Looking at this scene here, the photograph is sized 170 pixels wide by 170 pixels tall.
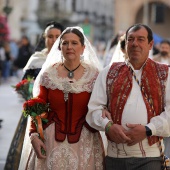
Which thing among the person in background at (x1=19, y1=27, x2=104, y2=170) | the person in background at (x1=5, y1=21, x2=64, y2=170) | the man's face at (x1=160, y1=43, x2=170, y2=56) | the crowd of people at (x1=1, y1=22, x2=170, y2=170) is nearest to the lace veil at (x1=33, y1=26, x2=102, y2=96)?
the crowd of people at (x1=1, y1=22, x2=170, y2=170)

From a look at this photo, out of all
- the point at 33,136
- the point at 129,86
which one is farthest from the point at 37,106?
the point at 129,86

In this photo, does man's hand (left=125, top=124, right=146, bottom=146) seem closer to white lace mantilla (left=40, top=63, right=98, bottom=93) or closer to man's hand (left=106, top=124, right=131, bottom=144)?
man's hand (left=106, top=124, right=131, bottom=144)

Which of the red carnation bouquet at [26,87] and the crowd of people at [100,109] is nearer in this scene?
the crowd of people at [100,109]

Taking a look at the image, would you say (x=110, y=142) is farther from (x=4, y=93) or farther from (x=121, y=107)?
(x=4, y=93)

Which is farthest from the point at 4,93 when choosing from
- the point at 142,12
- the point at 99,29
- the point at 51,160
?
the point at 99,29

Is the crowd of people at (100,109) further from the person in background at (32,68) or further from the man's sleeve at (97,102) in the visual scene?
the person in background at (32,68)

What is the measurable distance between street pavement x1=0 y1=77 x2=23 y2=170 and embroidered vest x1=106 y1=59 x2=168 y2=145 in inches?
127

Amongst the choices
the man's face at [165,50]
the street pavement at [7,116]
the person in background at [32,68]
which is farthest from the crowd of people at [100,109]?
the man's face at [165,50]

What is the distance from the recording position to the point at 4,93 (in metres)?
18.5

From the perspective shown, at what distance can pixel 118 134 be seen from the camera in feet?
15.2

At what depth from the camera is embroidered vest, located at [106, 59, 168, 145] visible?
15.7 feet

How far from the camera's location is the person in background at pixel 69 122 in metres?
5.09

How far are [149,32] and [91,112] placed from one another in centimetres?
74

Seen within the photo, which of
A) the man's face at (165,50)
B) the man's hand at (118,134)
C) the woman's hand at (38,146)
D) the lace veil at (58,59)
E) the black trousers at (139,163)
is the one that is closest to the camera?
the man's hand at (118,134)
